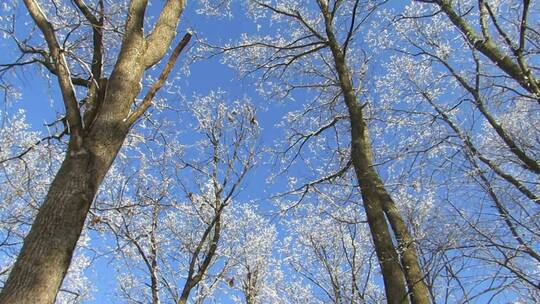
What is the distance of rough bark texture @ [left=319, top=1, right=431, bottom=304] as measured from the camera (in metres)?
3.92

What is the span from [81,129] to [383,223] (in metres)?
2.97

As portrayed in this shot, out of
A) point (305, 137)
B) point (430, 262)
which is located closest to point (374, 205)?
point (430, 262)

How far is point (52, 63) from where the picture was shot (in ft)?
9.95

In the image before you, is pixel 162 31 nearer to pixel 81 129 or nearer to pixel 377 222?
pixel 81 129

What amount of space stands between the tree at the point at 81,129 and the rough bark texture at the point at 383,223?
8.28 feet

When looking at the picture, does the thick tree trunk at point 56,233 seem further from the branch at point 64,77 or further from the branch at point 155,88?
the branch at point 155,88

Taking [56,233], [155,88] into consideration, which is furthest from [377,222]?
[56,233]

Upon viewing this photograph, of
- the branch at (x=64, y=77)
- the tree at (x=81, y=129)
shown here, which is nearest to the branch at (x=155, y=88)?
the tree at (x=81, y=129)

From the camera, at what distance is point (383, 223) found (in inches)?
173

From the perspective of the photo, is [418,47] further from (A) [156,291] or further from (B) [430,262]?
(A) [156,291]

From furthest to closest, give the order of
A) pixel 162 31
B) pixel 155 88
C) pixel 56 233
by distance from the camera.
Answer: pixel 162 31 → pixel 155 88 → pixel 56 233

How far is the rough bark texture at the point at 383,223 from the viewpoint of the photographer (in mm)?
3916

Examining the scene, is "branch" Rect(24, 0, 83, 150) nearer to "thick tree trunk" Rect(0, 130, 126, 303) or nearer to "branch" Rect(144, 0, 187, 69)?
"thick tree trunk" Rect(0, 130, 126, 303)

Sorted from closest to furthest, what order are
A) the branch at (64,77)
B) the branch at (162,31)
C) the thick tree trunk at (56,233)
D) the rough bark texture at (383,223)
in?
the thick tree trunk at (56,233) → the branch at (64,77) → the branch at (162,31) → the rough bark texture at (383,223)
